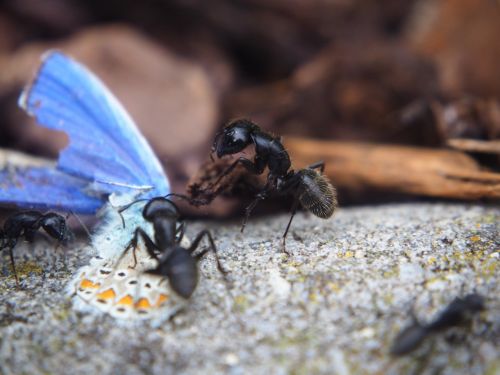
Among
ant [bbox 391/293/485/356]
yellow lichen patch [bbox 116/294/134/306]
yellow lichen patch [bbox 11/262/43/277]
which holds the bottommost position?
yellow lichen patch [bbox 116/294/134/306]

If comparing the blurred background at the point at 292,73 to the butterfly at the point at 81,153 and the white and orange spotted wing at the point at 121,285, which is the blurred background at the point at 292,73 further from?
the white and orange spotted wing at the point at 121,285

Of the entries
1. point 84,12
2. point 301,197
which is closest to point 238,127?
point 301,197

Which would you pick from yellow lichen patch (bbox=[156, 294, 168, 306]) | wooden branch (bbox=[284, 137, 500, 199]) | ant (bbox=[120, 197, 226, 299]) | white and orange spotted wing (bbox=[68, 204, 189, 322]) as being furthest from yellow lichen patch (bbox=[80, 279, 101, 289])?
wooden branch (bbox=[284, 137, 500, 199])

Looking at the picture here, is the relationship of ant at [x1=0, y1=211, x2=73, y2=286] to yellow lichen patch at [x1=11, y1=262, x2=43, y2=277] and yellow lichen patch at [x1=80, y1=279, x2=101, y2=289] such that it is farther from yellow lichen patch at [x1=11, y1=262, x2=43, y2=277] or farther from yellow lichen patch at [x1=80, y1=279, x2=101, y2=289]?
yellow lichen patch at [x1=80, y1=279, x2=101, y2=289]

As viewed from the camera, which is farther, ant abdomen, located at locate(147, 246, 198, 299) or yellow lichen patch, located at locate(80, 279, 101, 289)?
yellow lichen patch, located at locate(80, 279, 101, 289)

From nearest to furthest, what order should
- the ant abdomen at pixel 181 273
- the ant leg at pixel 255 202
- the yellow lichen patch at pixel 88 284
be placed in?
the ant abdomen at pixel 181 273
the yellow lichen patch at pixel 88 284
the ant leg at pixel 255 202

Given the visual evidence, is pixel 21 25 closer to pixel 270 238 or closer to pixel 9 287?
pixel 9 287

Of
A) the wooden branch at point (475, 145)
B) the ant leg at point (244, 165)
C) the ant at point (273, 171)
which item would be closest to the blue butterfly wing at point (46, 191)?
the ant at point (273, 171)
